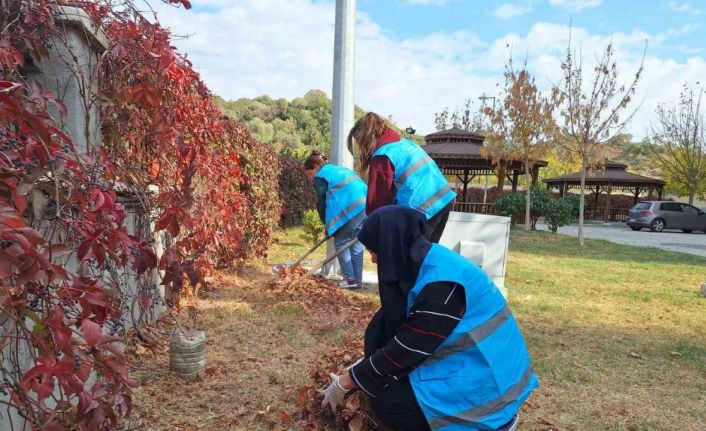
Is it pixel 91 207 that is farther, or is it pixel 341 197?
pixel 341 197

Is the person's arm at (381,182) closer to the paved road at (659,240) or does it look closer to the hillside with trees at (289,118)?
the paved road at (659,240)

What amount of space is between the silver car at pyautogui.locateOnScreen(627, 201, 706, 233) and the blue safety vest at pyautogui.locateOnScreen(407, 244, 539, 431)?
77.6ft

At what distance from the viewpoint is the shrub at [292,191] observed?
12.1 meters

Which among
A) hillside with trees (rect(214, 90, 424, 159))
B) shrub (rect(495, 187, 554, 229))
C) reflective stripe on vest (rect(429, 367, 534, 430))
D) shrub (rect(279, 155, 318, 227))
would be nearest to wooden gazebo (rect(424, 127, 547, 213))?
shrub (rect(495, 187, 554, 229))

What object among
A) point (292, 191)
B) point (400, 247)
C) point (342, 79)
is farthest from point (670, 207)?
point (400, 247)

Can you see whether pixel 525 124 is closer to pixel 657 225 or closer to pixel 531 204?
pixel 531 204

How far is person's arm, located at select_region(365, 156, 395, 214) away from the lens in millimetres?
3830

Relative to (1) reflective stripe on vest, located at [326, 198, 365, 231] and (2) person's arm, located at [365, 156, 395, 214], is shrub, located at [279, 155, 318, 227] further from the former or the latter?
(2) person's arm, located at [365, 156, 395, 214]

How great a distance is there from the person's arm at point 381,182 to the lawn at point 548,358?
1115 mm

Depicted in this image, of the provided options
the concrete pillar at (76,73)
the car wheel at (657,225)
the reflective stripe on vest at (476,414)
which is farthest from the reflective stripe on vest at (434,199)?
the car wheel at (657,225)

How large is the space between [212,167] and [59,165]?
3313 millimetres

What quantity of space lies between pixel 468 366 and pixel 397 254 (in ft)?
1.60

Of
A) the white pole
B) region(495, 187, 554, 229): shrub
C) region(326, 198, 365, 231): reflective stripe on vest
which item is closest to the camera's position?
region(326, 198, 365, 231): reflective stripe on vest

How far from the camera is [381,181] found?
3.86 meters
